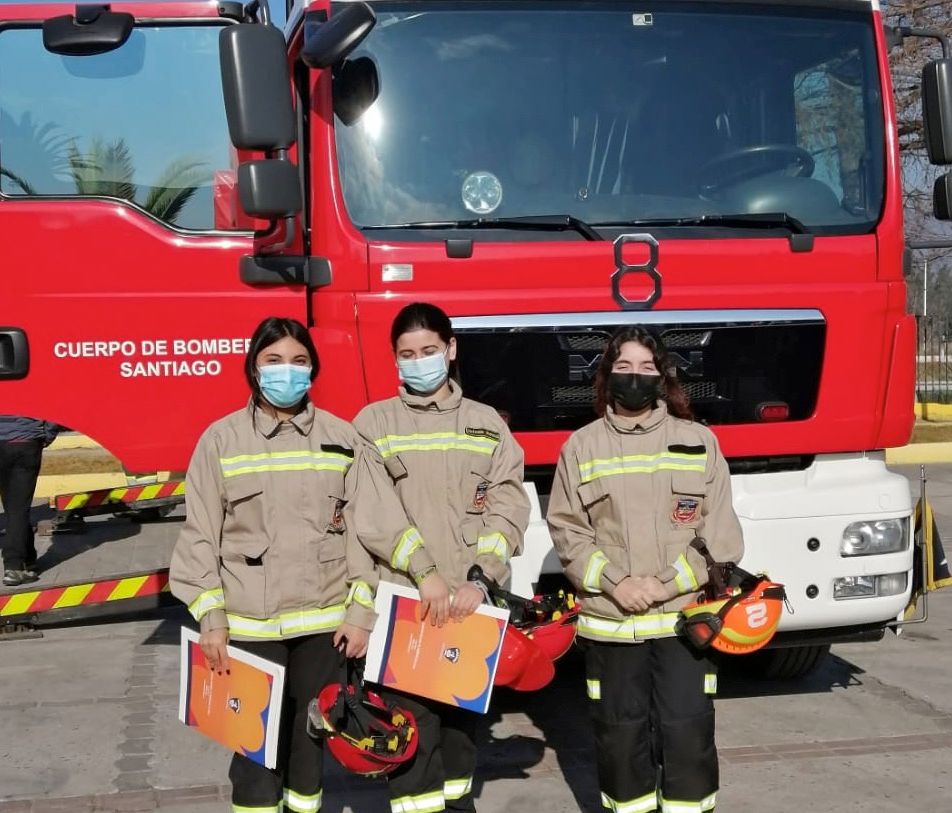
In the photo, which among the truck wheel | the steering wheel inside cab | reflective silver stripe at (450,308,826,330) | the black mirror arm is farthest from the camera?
the truck wheel

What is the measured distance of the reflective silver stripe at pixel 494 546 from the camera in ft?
12.5

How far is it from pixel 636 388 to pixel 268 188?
Result: 1.57m

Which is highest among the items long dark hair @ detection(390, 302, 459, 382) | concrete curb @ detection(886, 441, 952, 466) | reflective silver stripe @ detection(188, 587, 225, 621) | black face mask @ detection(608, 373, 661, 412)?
long dark hair @ detection(390, 302, 459, 382)

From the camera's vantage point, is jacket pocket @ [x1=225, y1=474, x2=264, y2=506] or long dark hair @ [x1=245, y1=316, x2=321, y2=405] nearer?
jacket pocket @ [x1=225, y1=474, x2=264, y2=506]

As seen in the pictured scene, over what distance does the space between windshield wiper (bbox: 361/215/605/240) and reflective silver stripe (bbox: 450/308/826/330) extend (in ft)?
1.03

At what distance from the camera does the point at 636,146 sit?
5.12 metres

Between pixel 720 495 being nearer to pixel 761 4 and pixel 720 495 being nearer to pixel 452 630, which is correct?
pixel 452 630

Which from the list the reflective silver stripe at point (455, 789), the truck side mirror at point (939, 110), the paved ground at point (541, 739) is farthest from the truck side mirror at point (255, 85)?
the truck side mirror at point (939, 110)

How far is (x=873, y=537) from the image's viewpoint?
5.11 metres

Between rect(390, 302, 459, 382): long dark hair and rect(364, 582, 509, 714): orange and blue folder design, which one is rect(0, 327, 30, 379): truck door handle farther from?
rect(364, 582, 509, 714): orange and blue folder design

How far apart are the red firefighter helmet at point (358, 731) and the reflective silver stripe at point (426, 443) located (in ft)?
2.26

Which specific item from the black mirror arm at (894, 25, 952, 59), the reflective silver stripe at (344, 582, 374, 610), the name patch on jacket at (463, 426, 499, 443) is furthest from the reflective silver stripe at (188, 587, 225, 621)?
the black mirror arm at (894, 25, 952, 59)

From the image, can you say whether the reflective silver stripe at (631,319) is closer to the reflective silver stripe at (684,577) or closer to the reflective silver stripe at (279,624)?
the reflective silver stripe at (684,577)

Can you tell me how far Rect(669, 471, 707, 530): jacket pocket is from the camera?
396cm
